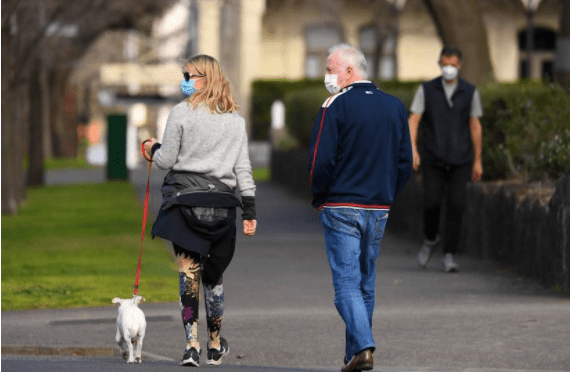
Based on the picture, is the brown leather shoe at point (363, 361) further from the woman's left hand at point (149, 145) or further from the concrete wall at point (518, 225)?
the concrete wall at point (518, 225)

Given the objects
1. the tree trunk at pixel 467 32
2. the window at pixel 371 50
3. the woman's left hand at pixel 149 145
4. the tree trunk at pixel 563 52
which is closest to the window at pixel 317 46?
the window at pixel 371 50

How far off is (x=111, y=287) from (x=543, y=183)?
13.4ft

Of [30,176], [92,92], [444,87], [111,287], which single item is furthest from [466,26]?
[92,92]

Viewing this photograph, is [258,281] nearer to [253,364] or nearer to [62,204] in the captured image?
[253,364]

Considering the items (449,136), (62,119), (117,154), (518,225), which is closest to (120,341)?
(449,136)

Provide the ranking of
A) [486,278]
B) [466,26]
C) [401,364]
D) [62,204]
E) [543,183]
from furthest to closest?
[62,204], [466,26], [543,183], [486,278], [401,364]

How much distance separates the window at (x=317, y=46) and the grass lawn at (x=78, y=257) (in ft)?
70.1

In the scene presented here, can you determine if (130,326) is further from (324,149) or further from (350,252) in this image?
(324,149)

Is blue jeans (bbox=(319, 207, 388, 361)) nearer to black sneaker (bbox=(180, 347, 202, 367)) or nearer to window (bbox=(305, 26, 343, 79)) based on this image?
black sneaker (bbox=(180, 347, 202, 367))

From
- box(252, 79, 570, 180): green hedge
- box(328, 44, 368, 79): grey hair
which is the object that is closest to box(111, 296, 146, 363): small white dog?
box(328, 44, 368, 79): grey hair

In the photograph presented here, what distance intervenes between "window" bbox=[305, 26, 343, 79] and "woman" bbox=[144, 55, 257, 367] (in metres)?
37.2

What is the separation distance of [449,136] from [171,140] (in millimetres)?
4945

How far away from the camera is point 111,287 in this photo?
39.5 feet

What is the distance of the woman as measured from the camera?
7.72m
